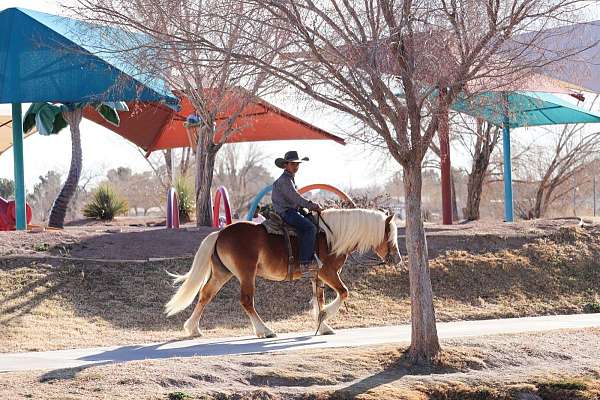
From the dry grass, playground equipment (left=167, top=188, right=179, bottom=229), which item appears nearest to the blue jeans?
the dry grass

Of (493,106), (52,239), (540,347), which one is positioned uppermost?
(493,106)

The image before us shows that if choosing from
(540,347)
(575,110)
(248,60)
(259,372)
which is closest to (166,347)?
(259,372)

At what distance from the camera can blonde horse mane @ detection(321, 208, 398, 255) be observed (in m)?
15.4

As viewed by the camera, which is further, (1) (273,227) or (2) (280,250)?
(2) (280,250)

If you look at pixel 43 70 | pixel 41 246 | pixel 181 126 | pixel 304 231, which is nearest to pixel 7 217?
pixel 43 70

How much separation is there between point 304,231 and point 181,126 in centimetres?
1739

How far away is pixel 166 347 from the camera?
14.3m

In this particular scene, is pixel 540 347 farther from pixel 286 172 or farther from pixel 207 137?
pixel 207 137

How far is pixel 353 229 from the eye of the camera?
15.4 metres

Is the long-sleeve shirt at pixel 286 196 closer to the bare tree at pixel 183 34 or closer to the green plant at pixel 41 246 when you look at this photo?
the bare tree at pixel 183 34

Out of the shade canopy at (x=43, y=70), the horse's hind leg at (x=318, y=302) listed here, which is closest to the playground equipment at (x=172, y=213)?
the shade canopy at (x=43, y=70)

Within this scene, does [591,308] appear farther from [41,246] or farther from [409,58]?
[41,246]

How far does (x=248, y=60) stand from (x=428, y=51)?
225 centimetres

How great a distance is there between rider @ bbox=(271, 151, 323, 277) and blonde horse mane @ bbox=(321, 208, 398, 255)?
33 centimetres
